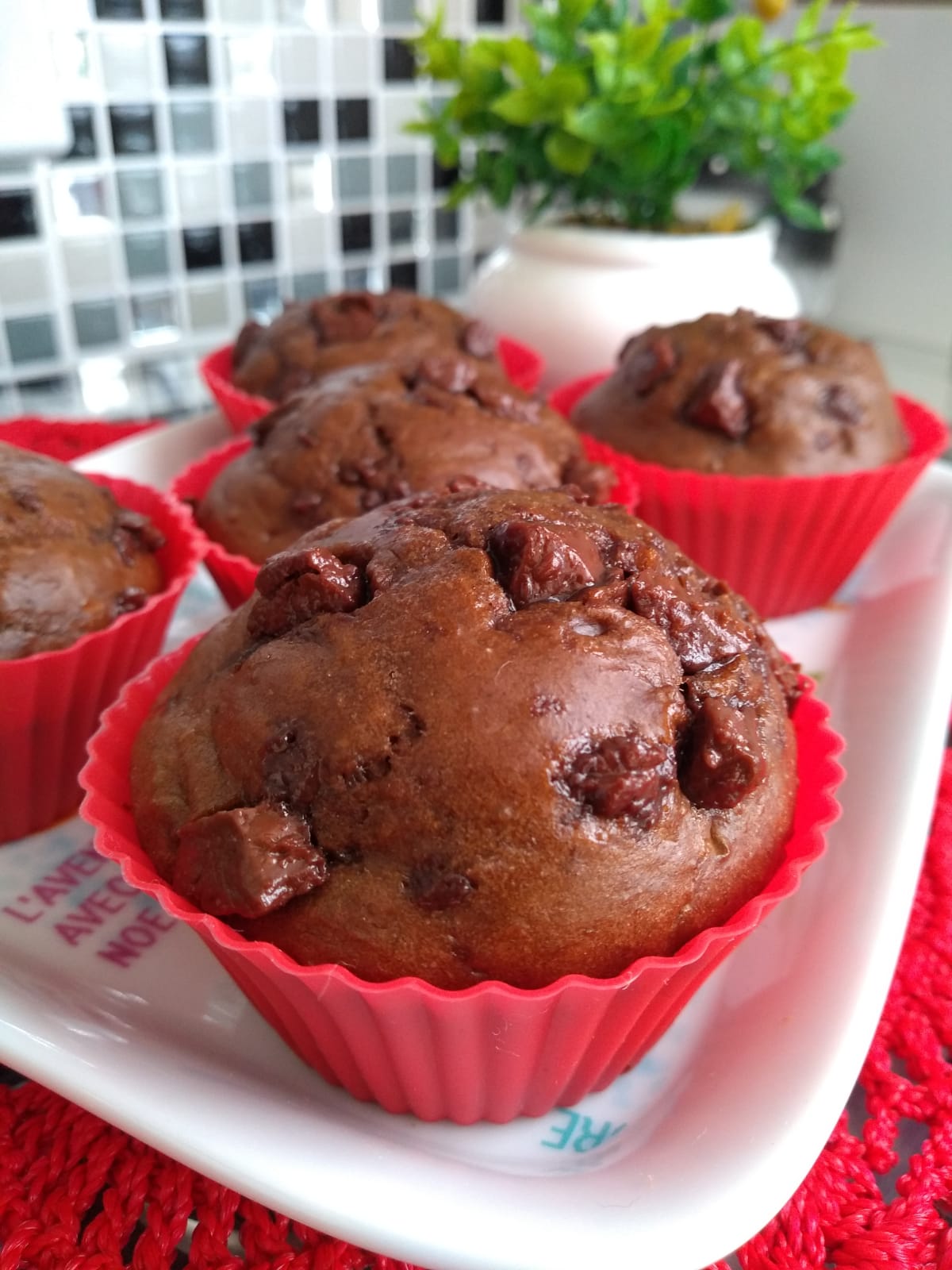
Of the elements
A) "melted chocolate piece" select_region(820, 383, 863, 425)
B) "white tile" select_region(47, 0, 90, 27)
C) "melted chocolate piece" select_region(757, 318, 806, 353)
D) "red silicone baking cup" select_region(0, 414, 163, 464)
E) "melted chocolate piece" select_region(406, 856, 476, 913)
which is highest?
"white tile" select_region(47, 0, 90, 27)

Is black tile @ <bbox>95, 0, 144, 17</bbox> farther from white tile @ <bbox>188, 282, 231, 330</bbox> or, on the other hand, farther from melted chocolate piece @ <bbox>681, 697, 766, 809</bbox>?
melted chocolate piece @ <bbox>681, 697, 766, 809</bbox>

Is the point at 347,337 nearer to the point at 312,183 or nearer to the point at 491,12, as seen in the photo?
the point at 312,183

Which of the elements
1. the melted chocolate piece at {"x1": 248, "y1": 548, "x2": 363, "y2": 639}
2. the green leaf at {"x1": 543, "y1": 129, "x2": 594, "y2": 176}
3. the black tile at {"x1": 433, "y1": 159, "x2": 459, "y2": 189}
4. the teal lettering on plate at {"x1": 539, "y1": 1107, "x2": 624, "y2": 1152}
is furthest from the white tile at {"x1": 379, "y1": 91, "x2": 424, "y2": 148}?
the teal lettering on plate at {"x1": 539, "y1": 1107, "x2": 624, "y2": 1152}

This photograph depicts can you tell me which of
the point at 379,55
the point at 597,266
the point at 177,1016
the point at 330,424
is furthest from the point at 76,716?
the point at 379,55

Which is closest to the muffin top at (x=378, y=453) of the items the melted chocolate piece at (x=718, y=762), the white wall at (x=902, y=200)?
the melted chocolate piece at (x=718, y=762)

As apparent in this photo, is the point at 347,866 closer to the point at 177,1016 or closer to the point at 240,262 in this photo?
the point at 177,1016

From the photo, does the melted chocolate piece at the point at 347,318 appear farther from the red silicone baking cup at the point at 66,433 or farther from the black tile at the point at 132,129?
the black tile at the point at 132,129
